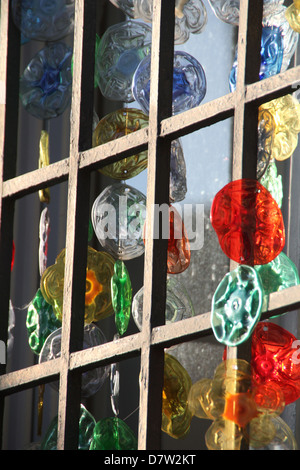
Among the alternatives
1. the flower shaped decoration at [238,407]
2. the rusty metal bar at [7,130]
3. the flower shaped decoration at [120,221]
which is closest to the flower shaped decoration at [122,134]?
the flower shaped decoration at [120,221]

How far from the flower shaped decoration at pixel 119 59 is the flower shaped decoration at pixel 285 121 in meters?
0.22

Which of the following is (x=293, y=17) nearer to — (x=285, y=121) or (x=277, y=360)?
(x=285, y=121)

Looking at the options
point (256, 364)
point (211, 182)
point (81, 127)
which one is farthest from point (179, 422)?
point (211, 182)

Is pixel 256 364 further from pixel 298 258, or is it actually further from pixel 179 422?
pixel 298 258

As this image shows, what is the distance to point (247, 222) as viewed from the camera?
2.60 feet

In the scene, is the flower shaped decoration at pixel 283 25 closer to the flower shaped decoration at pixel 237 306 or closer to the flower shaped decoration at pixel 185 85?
the flower shaped decoration at pixel 185 85

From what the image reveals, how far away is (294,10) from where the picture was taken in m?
0.92

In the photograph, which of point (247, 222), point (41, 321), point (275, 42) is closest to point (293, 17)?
point (275, 42)

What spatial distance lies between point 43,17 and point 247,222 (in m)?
0.55

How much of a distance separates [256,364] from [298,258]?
0.46 meters

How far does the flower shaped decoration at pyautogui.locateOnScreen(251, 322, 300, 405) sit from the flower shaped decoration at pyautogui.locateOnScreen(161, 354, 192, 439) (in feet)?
0.32

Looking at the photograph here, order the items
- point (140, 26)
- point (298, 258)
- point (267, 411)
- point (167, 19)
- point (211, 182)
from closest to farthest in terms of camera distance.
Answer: point (267, 411), point (167, 19), point (140, 26), point (298, 258), point (211, 182)

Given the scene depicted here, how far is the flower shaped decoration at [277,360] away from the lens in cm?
86

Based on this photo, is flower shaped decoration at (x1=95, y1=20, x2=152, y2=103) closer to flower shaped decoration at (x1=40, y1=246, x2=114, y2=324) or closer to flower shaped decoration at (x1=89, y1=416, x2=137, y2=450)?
flower shaped decoration at (x1=40, y1=246, x2=114, y2=324)
